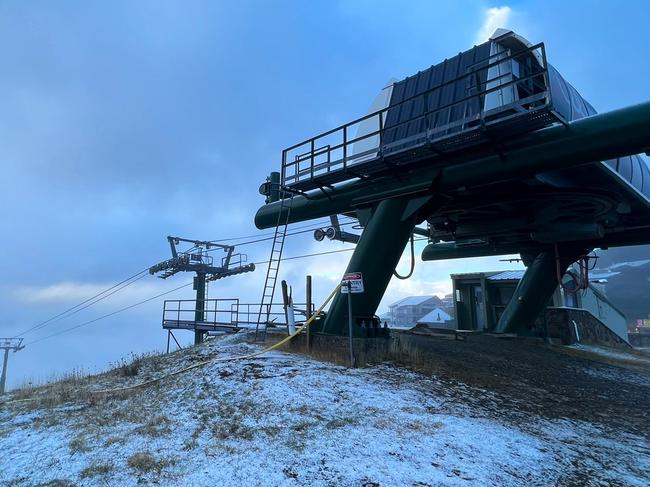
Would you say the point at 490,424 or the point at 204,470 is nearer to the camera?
the point at 204,470

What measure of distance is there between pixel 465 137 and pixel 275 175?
9013 mm

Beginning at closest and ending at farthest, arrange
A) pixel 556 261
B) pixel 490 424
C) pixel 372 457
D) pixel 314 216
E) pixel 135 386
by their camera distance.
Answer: pixel 372 457 < pixel 490 424 < pixel 135 386 < pixel 314 216 < pixel 556 261

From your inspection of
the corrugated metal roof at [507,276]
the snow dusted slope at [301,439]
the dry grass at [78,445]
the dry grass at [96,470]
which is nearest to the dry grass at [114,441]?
the snow dusted slope at [301,439]

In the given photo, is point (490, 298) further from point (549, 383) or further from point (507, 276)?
point (549, 383)

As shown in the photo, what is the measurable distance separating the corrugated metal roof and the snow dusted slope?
1703 cm

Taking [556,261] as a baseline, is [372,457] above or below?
below

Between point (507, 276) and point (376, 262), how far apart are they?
52.1 feet

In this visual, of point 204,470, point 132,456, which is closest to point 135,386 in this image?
point 132,456

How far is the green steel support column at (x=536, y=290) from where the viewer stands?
18.7 meters

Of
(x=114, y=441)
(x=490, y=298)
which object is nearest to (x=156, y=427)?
(x=114, y=441)

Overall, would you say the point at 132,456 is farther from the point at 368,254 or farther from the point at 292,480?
the point at 368,254

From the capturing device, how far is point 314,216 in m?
15.1

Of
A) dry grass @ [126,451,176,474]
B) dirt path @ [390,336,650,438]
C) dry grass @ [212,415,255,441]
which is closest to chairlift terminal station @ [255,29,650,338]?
dirt path @ [390,336,650,438]

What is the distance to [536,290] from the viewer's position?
1869 cm
